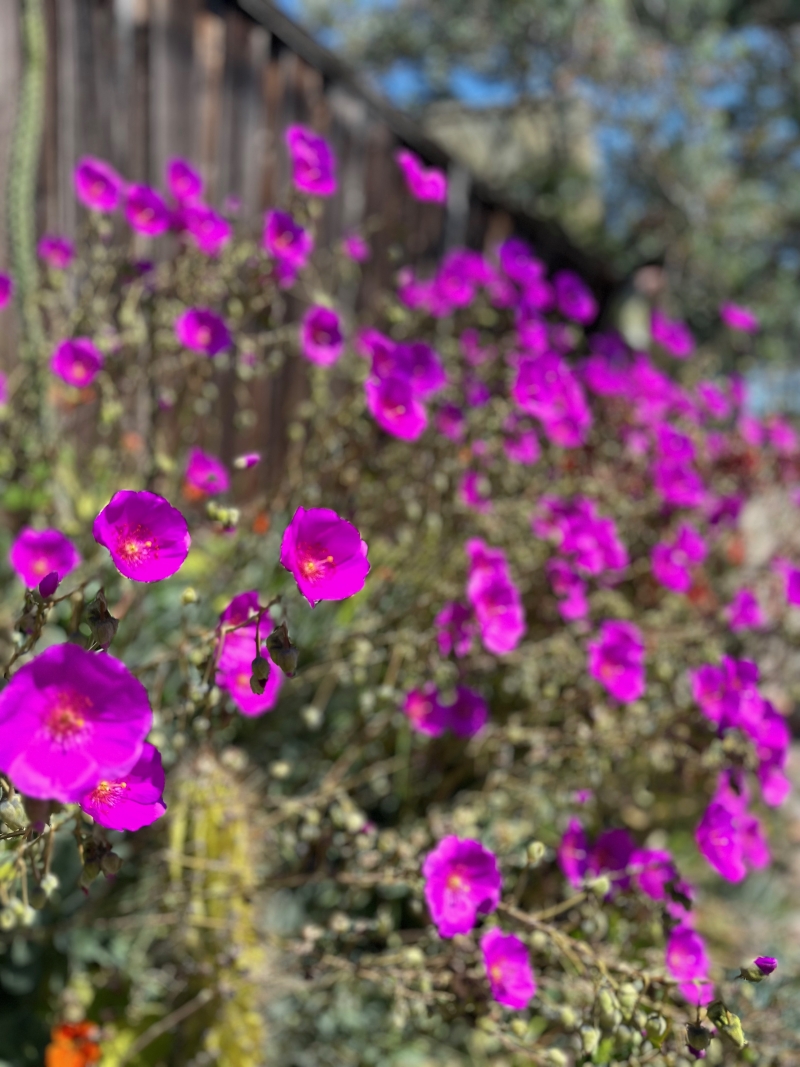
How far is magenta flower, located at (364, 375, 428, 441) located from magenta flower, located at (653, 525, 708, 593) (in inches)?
33.4

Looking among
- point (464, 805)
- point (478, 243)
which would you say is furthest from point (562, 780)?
point (478, 243)

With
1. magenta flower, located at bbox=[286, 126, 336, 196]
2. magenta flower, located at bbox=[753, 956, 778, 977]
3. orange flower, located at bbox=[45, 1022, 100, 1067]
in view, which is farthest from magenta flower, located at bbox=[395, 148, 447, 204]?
orange flower, located at bbox=[45, 1022, 100, 1067]

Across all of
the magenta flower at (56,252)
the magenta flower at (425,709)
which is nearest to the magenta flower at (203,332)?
the magenta flower at (56,252)

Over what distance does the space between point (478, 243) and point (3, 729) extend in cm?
469

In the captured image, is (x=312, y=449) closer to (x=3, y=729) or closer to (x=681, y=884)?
(x=681, y=884)

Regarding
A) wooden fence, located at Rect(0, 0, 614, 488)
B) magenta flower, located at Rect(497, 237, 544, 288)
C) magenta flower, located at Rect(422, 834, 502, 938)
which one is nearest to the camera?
magenta flower, located at Rect(422, 834, 502, 938)

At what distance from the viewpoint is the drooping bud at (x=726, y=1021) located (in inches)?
39.8

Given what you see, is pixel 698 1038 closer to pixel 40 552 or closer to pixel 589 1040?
pixel 589 1040

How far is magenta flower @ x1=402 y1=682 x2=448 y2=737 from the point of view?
1805 millimetres

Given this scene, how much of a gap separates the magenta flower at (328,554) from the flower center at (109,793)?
0.96 ft

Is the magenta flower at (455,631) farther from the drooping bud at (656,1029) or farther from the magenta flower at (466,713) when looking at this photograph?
the drooping bud at (656,1029)

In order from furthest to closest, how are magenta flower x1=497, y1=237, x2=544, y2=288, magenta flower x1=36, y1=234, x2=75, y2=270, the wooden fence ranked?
the wooden fence
magenta flower x1=497, y1=237, x2=544, y2=288
magenta flower x1=36, y1=234, x2=75, y2=270

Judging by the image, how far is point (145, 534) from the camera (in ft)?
3.37

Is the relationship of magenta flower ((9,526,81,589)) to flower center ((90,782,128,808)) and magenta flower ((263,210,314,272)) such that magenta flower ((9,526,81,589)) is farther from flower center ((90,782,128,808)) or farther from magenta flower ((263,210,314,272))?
magenta flower ((263,210,314,272))
